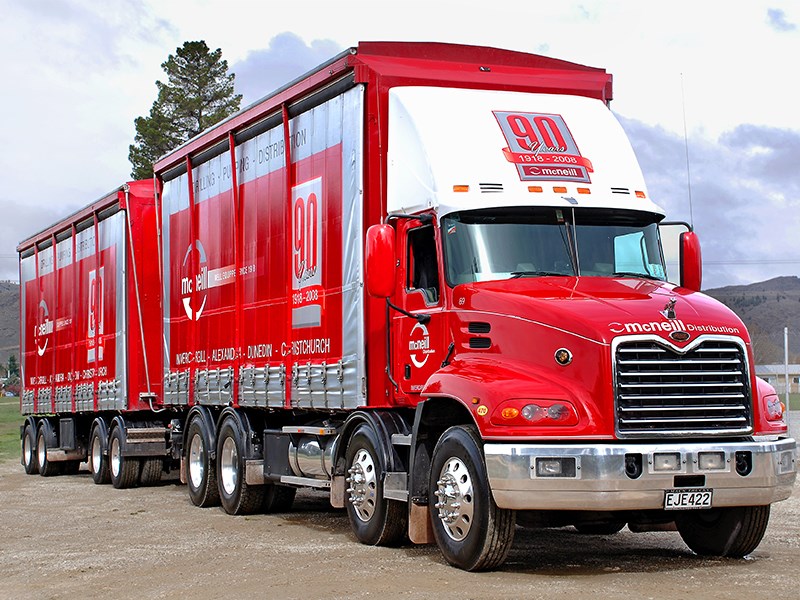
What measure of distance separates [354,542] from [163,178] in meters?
8.32

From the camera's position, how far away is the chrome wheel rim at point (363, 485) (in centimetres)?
1271

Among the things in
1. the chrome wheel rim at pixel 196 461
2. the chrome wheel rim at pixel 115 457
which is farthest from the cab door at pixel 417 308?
the chrome wheel rim at pixel 115 457

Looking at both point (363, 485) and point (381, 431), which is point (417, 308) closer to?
point (381, 431)

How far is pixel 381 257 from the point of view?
37.9 ft

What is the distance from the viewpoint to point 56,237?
2597cm

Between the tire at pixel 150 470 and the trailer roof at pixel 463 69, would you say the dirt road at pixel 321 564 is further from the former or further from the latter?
the tire at pixel 150 470

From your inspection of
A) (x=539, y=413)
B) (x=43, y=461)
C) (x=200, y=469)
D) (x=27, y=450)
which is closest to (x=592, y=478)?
(x=539, y=413)

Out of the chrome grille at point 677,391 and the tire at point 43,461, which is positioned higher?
the chrome grille at point 677,391

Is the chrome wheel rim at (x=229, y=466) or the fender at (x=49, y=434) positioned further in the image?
the fender at (x=49, y=434)

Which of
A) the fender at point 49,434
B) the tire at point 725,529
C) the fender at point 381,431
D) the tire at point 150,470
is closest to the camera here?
the tire at point 725,529

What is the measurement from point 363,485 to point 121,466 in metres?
9.23

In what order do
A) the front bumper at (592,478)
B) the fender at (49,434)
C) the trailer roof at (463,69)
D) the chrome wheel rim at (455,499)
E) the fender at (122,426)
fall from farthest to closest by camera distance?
1. the fender at (49,434)
2. the fender at (122,426)
3. the trailer roof at (463,69)
4. the chrome wheel rim at (455,499)
5. the front bumper at (592,478)

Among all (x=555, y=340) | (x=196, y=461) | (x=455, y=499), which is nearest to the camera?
(x=555, y=340)

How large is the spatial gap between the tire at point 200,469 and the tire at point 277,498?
0.93 metres
